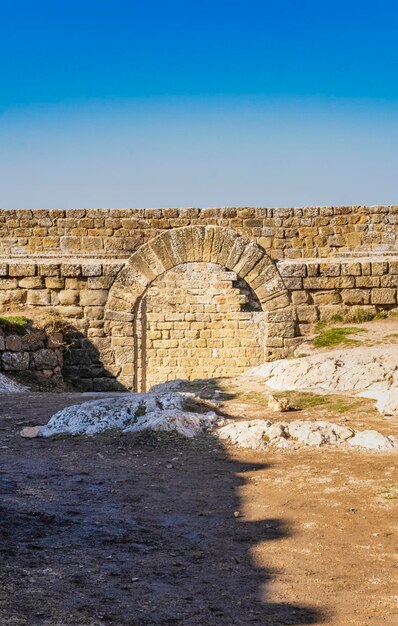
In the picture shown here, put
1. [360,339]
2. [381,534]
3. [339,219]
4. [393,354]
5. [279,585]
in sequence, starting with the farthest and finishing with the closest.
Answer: [339,219]
[360,339]
[393,354]
[381,534]
[279,585]

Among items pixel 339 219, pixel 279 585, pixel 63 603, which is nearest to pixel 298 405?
pixel 279 585

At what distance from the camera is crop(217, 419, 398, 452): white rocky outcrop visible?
→ 6.07 m

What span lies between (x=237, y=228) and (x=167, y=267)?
10.9 ft

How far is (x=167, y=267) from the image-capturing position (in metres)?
11.6

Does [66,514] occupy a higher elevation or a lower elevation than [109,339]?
lower

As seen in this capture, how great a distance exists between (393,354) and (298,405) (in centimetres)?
148

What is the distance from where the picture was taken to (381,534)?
13.8ft

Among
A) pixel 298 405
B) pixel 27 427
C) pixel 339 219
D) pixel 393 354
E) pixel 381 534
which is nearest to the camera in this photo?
pixel 381 534

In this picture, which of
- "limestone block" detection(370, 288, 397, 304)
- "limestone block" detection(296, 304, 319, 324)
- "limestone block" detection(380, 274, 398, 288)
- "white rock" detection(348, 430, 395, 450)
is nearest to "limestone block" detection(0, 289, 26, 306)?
"limestone block" detection(296, 304, 319, 324)

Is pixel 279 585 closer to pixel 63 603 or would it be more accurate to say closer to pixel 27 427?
pixel 63 603

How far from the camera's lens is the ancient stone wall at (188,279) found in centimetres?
1143

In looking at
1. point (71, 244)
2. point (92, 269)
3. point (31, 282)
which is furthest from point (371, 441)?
point (71, 244)

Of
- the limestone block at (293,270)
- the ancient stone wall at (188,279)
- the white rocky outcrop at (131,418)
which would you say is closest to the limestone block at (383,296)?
the ancient stone wall at (188,279)

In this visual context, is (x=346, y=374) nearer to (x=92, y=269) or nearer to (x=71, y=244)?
(x=92, y=269)
